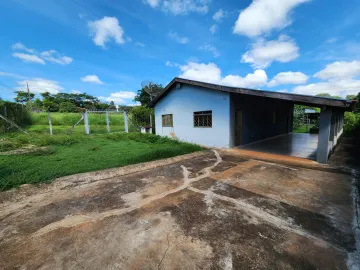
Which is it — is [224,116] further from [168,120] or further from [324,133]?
[168,120]

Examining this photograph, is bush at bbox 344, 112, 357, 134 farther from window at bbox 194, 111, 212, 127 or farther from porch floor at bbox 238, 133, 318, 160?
window at bbox 194, 111, 212, 127

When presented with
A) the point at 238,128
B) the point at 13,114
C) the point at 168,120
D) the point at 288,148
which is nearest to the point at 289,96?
the point at 238,128

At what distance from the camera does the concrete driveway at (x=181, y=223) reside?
6.15 ft

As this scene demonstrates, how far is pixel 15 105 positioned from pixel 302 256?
17305 millimetres

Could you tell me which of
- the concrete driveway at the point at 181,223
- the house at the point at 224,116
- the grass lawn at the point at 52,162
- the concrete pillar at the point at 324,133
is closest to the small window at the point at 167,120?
the house at the point at 224,116

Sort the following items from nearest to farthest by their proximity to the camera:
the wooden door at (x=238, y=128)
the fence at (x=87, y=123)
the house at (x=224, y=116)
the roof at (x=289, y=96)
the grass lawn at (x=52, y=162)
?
the grass lawn at (x=52, y=162) < the roof at (x=289, y=96) < the house at (x=224, y=116) < the wooden door at (x=238, y=128) < the fence at (x=87, y=123)

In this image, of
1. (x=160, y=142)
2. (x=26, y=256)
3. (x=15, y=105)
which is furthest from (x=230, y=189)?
(x=15, y=105)

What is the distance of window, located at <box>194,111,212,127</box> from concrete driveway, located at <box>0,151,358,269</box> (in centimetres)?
479

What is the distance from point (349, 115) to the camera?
14.2 m

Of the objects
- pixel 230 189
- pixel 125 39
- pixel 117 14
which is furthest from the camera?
pixel 125 39

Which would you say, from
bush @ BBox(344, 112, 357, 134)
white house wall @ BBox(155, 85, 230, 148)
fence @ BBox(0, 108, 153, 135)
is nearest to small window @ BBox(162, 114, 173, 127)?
white house wall @ BBox(155, 85, 230, 148)

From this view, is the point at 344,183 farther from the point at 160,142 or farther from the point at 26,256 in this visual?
the point at 160,142

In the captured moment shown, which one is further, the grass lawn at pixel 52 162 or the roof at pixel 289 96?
the roof at pixel 289 96

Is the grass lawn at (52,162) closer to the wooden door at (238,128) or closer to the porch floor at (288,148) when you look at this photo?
the wooden door at (238,128)
